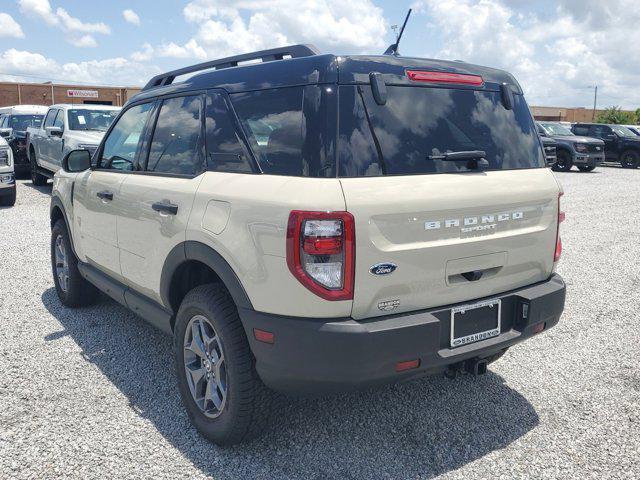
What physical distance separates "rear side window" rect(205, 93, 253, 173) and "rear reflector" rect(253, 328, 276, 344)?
2.54ft

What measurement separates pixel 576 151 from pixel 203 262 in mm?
20591

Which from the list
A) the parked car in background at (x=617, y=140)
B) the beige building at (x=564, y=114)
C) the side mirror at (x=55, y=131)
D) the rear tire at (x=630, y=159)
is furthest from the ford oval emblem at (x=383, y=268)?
the beige building at (x=564, y=114)

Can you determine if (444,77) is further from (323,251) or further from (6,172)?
(6,172)

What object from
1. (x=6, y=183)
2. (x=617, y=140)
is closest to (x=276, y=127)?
(x=6, y=183)

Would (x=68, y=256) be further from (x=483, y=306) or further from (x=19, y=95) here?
(x=19, y=95)

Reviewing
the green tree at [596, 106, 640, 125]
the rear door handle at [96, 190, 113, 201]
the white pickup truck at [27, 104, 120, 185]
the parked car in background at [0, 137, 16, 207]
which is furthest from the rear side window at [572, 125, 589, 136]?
the green tree at [596, 106, 640, 125]

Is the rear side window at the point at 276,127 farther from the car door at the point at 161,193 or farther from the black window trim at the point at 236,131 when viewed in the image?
the car door at the point at 161,193

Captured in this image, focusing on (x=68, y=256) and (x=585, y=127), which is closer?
(x=68, y=256)

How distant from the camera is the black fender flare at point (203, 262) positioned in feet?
8.81

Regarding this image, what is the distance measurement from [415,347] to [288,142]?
1.09 meters

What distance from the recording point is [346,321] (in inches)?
98.0

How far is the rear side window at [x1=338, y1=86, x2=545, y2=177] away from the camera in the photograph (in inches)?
102

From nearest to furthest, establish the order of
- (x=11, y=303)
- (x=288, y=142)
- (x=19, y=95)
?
(x=288, y=142) < (x=11, y=303) < (x=19, y=95)

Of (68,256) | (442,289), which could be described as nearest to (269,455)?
(442,289)
